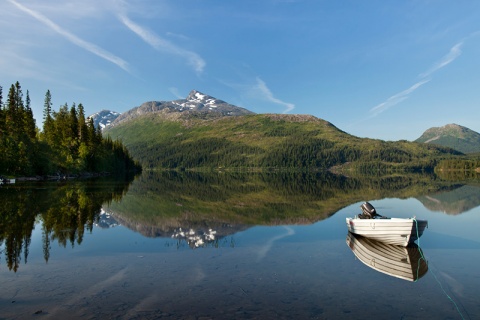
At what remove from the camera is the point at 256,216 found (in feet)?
152

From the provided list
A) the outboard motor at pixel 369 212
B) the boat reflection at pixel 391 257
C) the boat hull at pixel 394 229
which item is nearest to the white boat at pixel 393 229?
the boat hull at pixel 394 229

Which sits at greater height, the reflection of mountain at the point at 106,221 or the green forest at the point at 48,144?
the green forest at the point at 48,144

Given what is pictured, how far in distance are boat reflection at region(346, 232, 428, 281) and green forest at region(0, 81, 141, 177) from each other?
98489mm

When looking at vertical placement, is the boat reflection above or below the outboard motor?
below

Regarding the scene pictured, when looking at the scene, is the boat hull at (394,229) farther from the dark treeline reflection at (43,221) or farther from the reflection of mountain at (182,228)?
the dark treeline reflection at (43,221)

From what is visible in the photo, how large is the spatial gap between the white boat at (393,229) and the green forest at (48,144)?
98.2 m

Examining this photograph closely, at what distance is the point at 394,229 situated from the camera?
28141mm

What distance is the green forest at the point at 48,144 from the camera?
323ft

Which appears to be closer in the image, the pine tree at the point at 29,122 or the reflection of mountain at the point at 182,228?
the reflection of mountain at the point at 182,228

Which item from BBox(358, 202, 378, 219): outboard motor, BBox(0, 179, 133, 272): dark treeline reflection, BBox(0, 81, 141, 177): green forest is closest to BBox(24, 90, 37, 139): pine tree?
BBox(0, 81, 141, 177): green forest

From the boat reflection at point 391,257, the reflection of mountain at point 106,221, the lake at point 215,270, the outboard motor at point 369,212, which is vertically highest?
the outboard motor at point 369,212

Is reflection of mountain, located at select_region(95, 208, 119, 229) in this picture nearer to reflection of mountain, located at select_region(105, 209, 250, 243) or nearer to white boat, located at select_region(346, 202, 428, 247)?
reflection of mountain, located at select_region(105, 209, 250, 243)

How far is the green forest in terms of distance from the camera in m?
98.5

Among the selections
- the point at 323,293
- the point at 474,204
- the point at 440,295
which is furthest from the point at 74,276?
the point at 474,204
